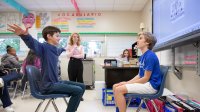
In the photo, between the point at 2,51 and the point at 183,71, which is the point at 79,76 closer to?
the point at 183,71

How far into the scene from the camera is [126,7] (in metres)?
6.68

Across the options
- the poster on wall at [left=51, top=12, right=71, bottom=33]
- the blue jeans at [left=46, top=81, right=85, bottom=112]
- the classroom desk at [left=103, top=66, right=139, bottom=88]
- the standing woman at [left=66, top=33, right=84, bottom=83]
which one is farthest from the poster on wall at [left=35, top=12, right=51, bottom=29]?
the blue jeans at [left=46, top=81, right=85, bottom=112]

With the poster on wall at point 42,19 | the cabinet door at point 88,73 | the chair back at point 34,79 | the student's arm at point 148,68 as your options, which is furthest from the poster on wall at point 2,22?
the student's arm at point 148,68

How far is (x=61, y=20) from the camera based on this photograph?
7.12 meters

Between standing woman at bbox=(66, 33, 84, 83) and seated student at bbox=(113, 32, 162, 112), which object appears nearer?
seated student at bbox=(113, 32, 162, 112)

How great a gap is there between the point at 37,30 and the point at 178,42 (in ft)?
18.5

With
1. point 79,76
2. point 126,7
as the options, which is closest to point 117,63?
point 79,76

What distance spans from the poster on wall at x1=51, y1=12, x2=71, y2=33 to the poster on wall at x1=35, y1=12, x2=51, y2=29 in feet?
0.54

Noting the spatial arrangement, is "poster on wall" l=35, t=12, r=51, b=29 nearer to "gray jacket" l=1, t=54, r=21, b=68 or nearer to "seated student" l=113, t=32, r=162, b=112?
"gray jacket" l=1, t=54, r=21, b=68

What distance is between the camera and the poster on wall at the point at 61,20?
711 centimetres

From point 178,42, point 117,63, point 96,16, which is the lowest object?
point 117,63

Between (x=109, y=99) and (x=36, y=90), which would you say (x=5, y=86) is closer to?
(x=36, y=90)

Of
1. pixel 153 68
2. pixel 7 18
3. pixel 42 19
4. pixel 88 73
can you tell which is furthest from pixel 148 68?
pixel 7 18

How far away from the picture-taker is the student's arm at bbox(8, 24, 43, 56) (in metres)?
1.90
